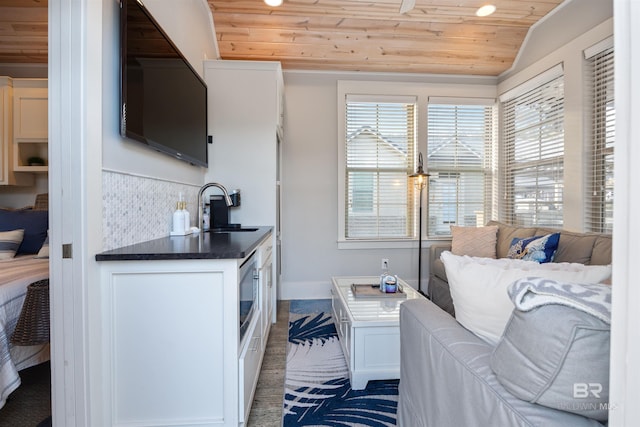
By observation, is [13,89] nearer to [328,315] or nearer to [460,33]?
[328,315]

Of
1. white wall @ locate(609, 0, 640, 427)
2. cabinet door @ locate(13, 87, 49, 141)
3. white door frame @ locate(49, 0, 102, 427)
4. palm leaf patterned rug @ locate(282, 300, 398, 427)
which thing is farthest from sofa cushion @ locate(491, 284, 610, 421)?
cabinet door @ locate(13, 87, 49, 141)

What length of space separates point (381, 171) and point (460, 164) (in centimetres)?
100

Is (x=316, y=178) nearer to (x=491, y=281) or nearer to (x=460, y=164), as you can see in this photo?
(x=460, y=164)

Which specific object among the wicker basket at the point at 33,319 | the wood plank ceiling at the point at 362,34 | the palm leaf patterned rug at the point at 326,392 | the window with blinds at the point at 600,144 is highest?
the wood plank ceiling at the point at 362,34

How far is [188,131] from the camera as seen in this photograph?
2.11m

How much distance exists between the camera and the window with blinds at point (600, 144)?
229cm

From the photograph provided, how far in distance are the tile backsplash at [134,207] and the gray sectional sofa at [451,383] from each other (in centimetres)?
135

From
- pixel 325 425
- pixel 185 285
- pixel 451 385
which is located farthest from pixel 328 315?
pixel 451 385

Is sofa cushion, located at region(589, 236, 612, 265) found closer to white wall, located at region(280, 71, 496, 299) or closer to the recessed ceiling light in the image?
white wall, located at region(280, 71, 496, 299)

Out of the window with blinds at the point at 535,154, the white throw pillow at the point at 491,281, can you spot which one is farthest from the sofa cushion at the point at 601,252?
the white throw pillow at the point at 491,281

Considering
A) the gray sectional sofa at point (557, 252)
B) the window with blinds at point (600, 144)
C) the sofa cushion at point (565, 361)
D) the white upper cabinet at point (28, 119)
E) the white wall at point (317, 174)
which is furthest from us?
the white wall at point (317, 174)

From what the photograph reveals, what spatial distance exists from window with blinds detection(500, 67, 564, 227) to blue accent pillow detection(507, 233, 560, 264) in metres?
0.70

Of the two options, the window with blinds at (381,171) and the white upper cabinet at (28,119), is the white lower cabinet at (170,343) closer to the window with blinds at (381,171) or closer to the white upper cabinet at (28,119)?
the white upper cabinet at (28,119)

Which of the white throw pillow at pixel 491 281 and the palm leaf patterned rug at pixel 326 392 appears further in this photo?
the palm leaf patterned rug at pixel 326 392
